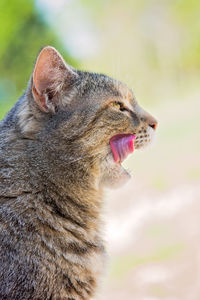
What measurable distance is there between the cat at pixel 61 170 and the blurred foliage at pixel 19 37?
4.22 m

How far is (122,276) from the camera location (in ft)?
8.48

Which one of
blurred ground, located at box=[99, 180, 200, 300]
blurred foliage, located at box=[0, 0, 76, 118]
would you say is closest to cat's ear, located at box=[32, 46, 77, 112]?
blurred ground, located at box=[99, 180, 200, 300]

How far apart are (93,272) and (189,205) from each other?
2018mm

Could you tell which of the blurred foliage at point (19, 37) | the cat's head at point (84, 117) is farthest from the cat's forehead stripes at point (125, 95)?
the blurred foliage at point (19, 37)

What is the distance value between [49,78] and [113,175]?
423 mm

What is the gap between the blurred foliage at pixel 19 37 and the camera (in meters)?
5.95

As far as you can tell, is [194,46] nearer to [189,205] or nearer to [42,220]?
[189,205]

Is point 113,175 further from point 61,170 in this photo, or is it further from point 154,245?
point 154,245

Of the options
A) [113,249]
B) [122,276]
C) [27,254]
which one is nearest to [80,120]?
[27,254]

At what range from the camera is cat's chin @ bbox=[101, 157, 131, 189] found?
167cm

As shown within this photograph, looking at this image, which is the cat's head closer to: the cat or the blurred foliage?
the cat

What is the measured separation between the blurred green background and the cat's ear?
26 cm

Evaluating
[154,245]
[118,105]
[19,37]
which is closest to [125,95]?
[118,105]

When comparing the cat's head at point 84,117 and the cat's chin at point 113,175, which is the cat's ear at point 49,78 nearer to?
the cat's head at point 84,117
